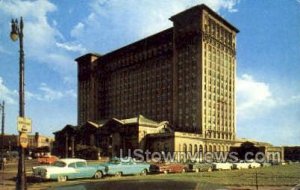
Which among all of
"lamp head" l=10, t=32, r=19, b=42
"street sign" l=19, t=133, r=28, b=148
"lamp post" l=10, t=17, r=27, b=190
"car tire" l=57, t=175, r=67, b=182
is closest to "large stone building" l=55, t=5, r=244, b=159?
"car tire" l=57, t=175, r=67, b=182

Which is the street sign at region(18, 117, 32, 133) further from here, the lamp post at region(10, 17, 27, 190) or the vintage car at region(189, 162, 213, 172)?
the vintage car at region(189, 162, 213, 172)

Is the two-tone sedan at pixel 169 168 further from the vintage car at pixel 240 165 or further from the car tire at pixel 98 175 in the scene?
the vintage car at pixel 240 165

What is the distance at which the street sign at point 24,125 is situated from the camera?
41.2 feet

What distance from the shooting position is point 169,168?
1547 inches

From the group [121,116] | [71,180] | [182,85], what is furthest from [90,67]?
[71,180]

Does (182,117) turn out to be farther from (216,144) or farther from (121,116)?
(121,116)

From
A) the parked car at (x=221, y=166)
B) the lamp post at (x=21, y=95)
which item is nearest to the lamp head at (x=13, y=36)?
the lamp post at (x=21, y=95)

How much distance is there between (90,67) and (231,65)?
5876cm

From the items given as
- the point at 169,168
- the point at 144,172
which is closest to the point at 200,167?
the point at 169,168

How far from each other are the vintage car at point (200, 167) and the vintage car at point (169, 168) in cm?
62

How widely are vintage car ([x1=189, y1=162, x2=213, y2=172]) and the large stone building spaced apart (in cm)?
4376

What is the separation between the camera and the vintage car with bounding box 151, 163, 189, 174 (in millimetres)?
37969

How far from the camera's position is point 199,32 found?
362ft

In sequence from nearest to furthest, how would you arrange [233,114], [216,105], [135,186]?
[135,186] → [216,105] → [233,114]
